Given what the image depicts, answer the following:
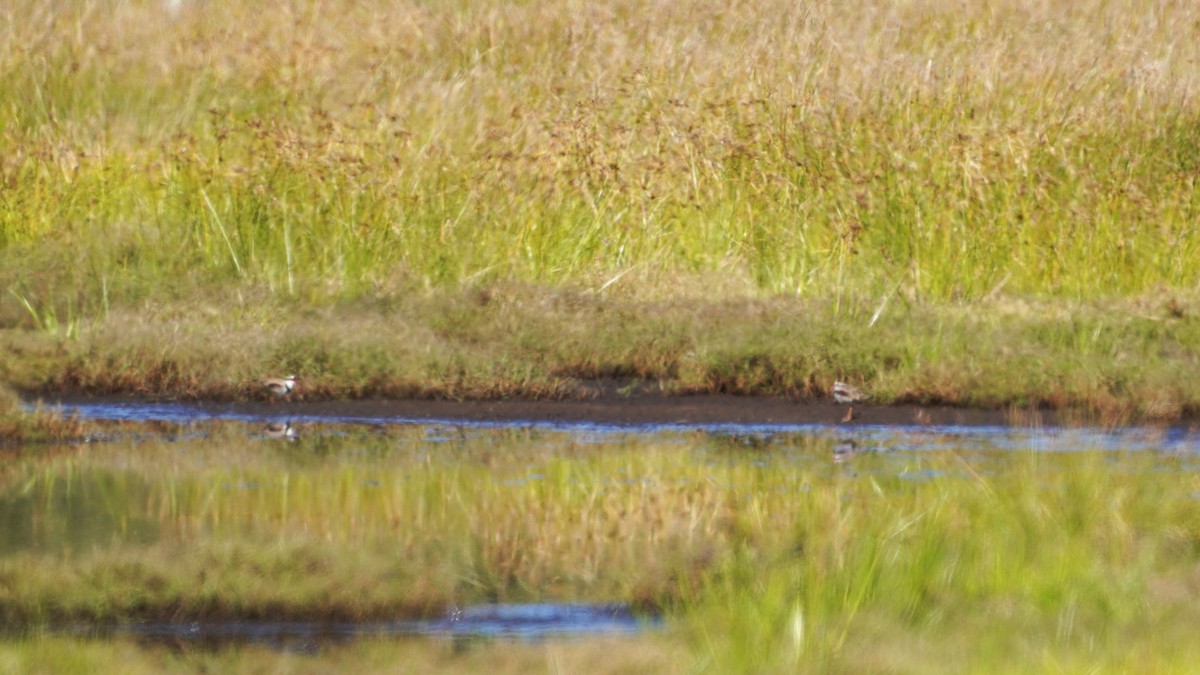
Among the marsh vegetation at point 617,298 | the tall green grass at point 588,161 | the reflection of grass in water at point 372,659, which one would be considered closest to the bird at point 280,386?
the marsh vegetation at point 617,298

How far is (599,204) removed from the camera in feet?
45.0

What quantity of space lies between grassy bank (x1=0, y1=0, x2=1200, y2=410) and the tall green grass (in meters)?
0.03

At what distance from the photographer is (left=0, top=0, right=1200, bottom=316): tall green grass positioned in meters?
13.0

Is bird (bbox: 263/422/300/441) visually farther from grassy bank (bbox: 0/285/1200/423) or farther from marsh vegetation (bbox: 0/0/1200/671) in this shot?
grassy bank (bbox: 0/285/1200/423)

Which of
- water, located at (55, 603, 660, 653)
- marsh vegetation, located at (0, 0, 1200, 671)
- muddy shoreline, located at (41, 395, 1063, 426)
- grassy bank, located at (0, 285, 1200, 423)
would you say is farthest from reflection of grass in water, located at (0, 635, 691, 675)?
grassy bank, located at (0, 285, 1200, 423)

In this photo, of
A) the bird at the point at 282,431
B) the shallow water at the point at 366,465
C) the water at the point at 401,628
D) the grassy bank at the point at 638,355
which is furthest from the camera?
the grassy bank at the point at 638,355

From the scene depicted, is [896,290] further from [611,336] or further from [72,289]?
[72,289]

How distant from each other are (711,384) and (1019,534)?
428 centimetres

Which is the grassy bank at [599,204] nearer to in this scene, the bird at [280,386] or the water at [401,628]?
the bird at [280,386]

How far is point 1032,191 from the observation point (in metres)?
13.8

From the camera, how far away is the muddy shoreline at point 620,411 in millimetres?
9945

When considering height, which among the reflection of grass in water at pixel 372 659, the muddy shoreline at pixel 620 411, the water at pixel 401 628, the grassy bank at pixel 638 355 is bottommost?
the muddy shoreline at pixel 620 411

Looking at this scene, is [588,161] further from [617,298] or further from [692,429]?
[692,429]

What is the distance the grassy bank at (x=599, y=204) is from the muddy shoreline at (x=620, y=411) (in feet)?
0.43
